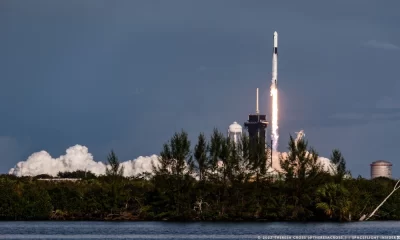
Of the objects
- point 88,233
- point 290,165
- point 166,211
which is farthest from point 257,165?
point 88,233

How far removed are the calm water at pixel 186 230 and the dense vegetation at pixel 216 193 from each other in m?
6.29

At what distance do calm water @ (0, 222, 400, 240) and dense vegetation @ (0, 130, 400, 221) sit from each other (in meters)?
6.29

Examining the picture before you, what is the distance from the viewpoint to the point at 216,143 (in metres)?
131

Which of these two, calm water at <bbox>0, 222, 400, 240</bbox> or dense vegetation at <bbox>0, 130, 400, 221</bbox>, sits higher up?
dense vegetation at <bbox>0, 130, 400, 221</bbox>

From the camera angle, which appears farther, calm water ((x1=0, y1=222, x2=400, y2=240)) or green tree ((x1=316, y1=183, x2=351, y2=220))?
green tree ((x1=316, y1=183, x2=351, y2=220))

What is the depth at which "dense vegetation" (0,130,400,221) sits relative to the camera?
124 m

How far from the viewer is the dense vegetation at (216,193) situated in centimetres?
12419

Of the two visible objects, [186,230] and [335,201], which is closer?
[186,230]

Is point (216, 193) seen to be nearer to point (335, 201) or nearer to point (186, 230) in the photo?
point (335, 201)

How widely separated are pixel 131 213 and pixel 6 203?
1463cm

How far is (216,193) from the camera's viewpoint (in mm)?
127438

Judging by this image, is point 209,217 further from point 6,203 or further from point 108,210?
point 6,203

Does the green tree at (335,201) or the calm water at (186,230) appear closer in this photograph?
the calm water at (186,230)

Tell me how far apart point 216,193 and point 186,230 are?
21541 millimetres
